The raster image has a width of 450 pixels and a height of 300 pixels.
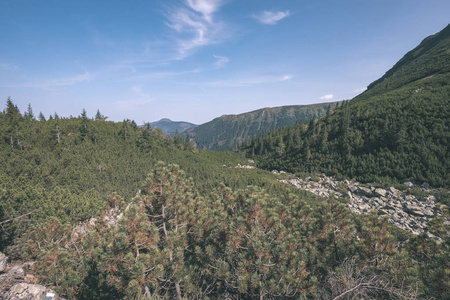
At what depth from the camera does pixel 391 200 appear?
38875mm

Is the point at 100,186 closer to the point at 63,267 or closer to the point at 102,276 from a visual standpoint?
the point at 63,267

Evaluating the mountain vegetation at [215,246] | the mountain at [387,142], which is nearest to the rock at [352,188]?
the mountain at [387,142]

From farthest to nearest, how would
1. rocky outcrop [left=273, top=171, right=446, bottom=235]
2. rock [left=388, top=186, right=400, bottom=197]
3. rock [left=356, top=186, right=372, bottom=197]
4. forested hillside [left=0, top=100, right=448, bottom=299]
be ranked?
rock [left=356, top=186, right=372, bottom=197], rock [left=388, top=186, right=400, bottom=197], rocky outcrop [left=273, top=171, right=446, bottom=235], forested hillside [left=0, top=100, right=448, bottom=299]

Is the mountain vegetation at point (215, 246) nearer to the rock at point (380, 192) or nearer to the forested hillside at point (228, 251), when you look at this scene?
the forested hillside at point (228, 251)

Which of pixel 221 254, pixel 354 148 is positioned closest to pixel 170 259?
pixel 221 254

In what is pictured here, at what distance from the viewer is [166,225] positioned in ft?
33.3

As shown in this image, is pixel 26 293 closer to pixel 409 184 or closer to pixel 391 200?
pixel 391 200

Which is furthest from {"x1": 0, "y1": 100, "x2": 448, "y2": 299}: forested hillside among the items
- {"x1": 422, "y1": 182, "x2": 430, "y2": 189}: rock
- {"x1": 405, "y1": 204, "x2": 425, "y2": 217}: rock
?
{"x1": 422, "y1": 182, "x2": 430, "y2": 189}: rock

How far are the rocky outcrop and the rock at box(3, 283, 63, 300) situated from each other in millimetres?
38466

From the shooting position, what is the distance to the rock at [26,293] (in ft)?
18.1

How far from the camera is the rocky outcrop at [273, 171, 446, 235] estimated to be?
104ft

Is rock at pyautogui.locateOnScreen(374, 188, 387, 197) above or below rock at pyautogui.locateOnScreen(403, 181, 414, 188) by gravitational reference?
below

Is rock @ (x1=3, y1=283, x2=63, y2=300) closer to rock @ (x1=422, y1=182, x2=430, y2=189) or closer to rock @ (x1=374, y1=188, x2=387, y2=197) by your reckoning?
rock @ (x1=374, y1=188, x2=387, y2=197)

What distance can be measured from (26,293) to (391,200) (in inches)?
2136
